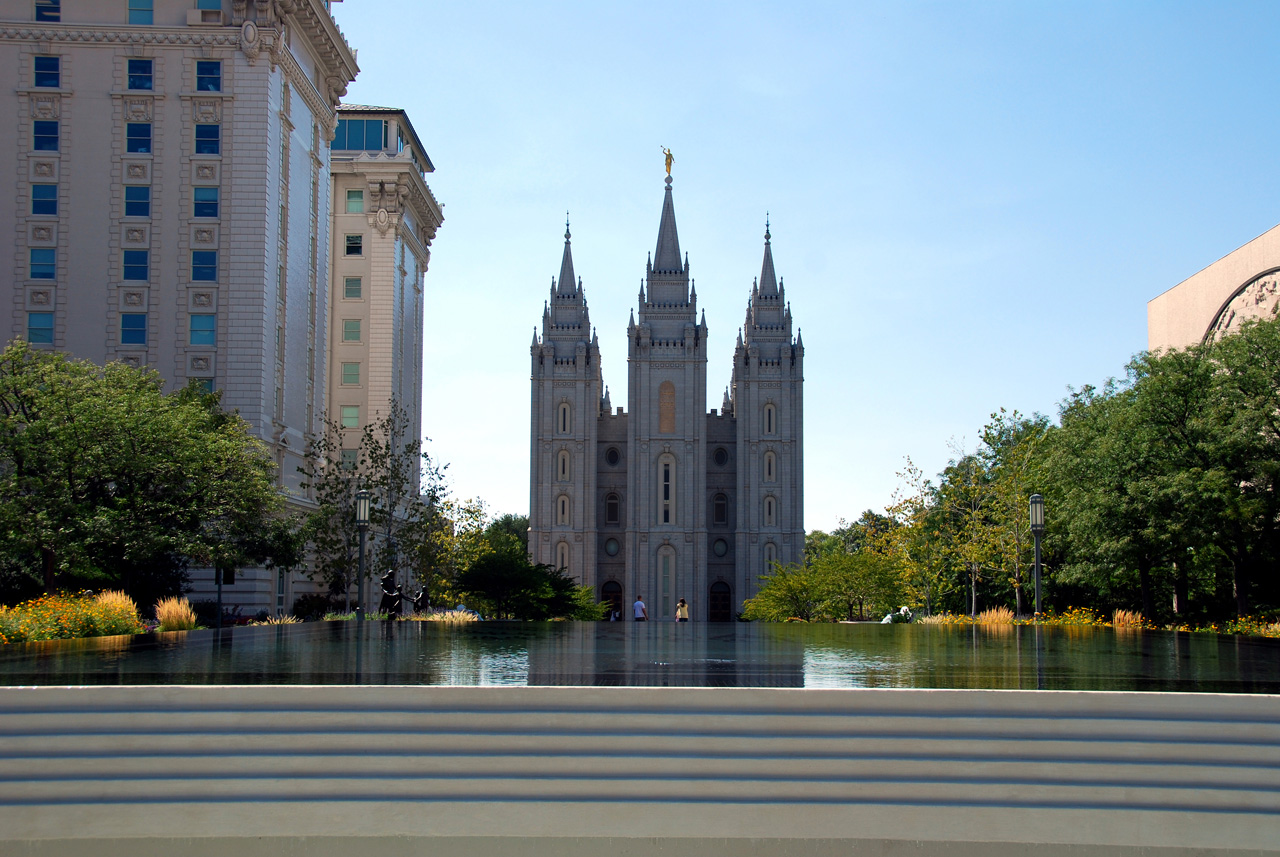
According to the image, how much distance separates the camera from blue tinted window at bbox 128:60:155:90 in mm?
41531

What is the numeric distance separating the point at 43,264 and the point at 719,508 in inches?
2259

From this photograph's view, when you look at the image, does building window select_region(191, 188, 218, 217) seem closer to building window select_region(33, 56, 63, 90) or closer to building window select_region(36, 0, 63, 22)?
building window select_region(33, 56, 63, 90)

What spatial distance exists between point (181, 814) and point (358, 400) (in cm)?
5441

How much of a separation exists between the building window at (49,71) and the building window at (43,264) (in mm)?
6286

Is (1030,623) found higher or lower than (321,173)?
lower

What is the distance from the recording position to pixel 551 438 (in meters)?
87.1

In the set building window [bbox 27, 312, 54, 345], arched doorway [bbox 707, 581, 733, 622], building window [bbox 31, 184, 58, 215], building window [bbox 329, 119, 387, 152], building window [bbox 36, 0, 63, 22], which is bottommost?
arched doorway [bbox 707, 581, 733, 622]

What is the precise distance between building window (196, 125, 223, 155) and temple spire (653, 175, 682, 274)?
5080cm

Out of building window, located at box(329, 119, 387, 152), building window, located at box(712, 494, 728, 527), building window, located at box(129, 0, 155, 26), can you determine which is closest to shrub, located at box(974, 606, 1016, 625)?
building window, located at box(129, 0, 155, 26)

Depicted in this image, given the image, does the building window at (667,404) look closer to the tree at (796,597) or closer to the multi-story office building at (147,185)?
the tree at (796,597)

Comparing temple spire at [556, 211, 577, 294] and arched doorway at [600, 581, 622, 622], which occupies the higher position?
temple spire at [556, 211, 577, 294]

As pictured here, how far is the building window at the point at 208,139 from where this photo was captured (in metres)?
41.7

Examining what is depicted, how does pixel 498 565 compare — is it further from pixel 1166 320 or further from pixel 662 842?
pixel 662 842

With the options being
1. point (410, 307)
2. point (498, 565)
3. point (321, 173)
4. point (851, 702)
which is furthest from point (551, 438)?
point (851, 702)
